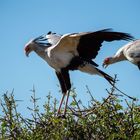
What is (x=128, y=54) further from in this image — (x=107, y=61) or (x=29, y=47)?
(x=29, y=47)

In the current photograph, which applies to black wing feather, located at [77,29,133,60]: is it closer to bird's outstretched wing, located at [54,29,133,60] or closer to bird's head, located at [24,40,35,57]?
bird's outstretched wing, located at [54,29,133,60]

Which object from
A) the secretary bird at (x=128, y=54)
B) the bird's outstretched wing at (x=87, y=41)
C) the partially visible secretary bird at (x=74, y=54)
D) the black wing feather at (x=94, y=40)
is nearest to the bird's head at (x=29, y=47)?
the partially visible secretary bird at (x=74, y=54)

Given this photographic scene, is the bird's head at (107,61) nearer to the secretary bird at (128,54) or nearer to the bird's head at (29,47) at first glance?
the secretary bird at (128,54)

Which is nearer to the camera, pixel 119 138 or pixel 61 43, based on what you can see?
pixel 119 138

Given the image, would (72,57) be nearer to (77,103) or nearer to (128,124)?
(77,103)

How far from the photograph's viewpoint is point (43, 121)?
529 centimetres

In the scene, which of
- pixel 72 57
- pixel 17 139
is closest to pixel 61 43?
pixel 72 57

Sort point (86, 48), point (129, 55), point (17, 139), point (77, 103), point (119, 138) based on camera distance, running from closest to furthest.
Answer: point (119, 138) < point (17, 139) < point (77, 103) < point (86, 48) < point (129, 55)

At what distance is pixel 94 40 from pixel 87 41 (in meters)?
0.09

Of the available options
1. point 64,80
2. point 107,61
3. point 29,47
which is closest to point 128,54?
point 107,61

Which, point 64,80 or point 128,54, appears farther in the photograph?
point 128,54

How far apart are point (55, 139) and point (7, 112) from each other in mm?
675

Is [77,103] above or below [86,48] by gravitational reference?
below

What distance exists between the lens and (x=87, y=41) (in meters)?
6.71
